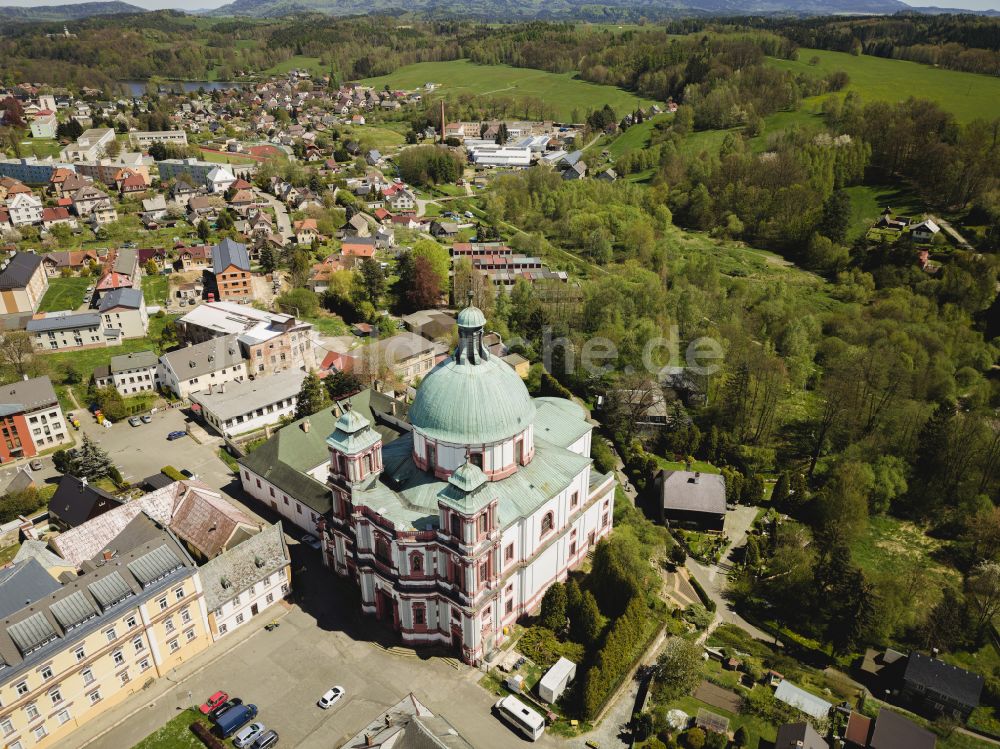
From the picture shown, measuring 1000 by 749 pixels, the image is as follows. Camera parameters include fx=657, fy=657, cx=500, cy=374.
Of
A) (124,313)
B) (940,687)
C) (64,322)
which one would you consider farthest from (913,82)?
(64,322)

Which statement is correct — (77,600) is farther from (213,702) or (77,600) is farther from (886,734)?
(886,734)

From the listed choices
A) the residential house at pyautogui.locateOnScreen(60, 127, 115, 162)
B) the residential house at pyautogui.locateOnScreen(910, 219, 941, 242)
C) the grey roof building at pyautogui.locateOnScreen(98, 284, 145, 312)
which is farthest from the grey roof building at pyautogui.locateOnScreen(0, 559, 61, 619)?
the residential house at pyautogui.locateOnScreen(60, 127, 115, 162)

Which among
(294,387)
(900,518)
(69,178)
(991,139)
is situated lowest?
(900,518)

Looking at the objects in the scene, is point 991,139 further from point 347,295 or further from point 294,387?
point 294,387

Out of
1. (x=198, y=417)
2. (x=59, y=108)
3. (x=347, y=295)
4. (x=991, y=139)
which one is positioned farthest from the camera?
(x=59, y=108)

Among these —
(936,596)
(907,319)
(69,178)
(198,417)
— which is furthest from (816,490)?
(69,178)

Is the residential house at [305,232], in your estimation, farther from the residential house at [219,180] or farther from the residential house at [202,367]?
the residential house at [202,367]
